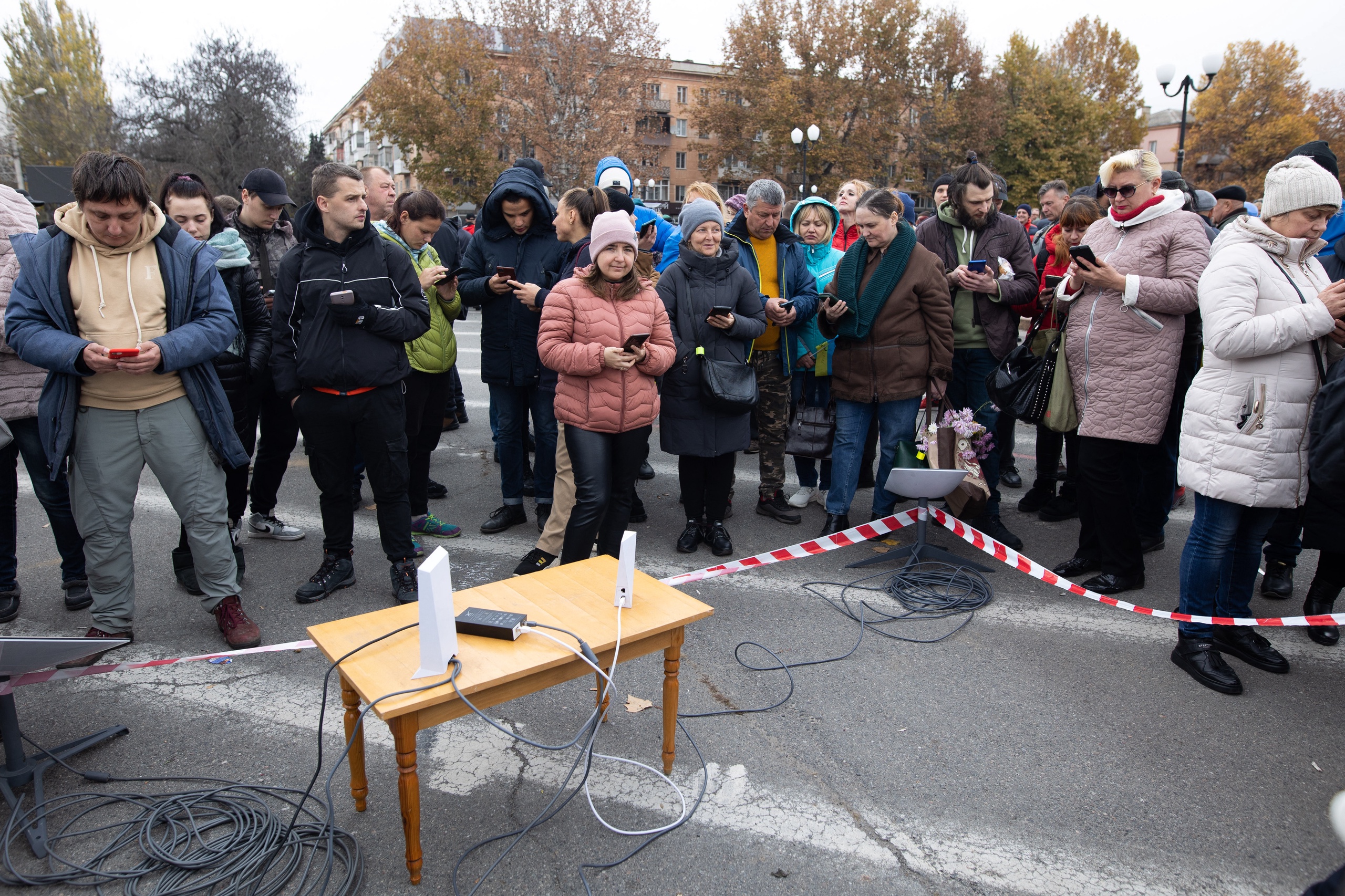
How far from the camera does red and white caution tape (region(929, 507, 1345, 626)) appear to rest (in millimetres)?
3424

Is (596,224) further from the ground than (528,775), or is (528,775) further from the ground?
(596,224)

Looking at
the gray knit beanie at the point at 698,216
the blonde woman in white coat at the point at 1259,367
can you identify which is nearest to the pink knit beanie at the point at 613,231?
the gray knit beanie at the point at 698,216

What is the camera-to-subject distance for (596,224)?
4.05 m

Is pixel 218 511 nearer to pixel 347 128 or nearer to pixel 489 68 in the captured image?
pixel 489 68

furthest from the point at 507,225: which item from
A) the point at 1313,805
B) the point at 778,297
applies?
the point at 1313,805

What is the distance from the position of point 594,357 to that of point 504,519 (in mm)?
1871

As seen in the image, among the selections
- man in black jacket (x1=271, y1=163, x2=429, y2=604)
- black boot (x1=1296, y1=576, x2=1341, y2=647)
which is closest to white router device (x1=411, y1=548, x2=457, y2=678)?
man in black jacket (x1=271, y1=163, x2=429, y2=604)

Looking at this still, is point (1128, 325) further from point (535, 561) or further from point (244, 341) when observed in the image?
point (244, 341)

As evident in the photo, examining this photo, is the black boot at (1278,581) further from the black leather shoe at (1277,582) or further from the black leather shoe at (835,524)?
the black leather shoe at (835,524)

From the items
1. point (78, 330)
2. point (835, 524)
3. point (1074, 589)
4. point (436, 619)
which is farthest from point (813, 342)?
point (78, 330)

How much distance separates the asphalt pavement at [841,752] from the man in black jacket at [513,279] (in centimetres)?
152

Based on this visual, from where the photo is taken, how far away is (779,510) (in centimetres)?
564

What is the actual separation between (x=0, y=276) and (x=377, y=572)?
225cm

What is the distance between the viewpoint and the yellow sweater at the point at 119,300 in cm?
339
